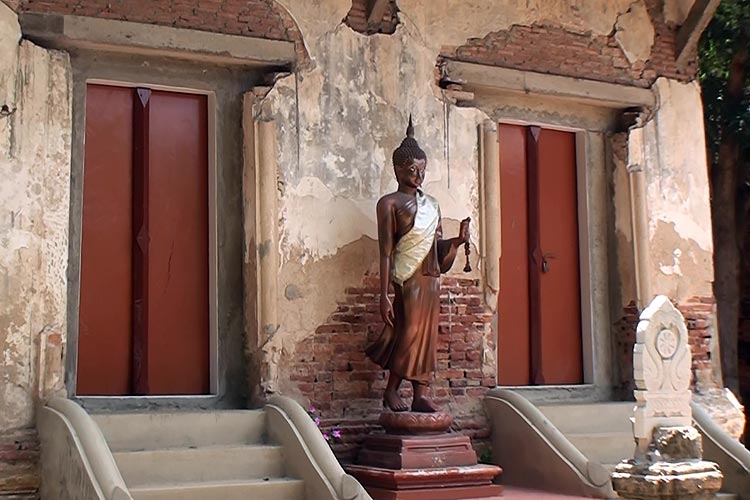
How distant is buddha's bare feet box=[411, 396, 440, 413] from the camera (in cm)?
823

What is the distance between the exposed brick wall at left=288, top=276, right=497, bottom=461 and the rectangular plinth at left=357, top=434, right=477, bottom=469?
44 centimetres

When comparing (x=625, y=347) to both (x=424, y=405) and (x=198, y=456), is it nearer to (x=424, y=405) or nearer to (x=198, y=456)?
(x=424, y=405)

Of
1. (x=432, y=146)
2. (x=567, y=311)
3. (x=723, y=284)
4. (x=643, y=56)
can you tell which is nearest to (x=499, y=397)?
(x=567, y=311)

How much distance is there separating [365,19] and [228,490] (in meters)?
4.08

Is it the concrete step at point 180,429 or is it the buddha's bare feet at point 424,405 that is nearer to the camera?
the concrete step at point 180,429

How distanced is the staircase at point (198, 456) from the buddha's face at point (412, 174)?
2059mm

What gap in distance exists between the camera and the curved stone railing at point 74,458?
641cm

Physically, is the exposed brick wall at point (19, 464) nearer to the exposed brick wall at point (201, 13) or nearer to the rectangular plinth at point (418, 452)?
the rectangular plinth at point (418, 452)

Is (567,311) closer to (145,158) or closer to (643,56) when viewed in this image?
(643,56)

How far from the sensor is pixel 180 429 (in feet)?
25.0

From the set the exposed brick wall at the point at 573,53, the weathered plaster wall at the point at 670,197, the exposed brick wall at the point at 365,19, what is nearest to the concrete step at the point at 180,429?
the exposed brick wall at the point at 365,19

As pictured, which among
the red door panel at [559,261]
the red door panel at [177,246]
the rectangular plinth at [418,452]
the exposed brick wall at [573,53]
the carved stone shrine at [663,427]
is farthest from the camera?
the red door panel at [559,261]

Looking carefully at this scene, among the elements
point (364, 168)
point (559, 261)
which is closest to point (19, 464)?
point (364, 168)

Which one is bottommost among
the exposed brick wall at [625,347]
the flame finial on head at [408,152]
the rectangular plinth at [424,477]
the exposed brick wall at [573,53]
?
the rectangular plinth at [424,477]
